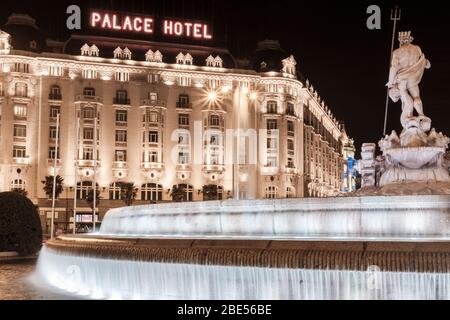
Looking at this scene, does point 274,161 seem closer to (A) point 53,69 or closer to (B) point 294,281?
(A) point 53,69

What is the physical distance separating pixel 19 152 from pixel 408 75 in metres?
62.2

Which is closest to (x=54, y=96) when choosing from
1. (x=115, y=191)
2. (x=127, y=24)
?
(x=115, y=191)

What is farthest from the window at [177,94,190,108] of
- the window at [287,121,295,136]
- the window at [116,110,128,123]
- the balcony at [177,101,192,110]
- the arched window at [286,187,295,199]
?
the arched window at [286,187,295,199]

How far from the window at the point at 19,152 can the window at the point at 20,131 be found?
1.50m

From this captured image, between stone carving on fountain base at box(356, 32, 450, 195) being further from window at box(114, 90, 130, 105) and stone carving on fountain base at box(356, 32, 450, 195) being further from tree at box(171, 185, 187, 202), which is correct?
window at box(114, 90, 130, 105)

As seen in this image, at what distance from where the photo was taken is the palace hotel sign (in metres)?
83.5

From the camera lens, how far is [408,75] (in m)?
20.6

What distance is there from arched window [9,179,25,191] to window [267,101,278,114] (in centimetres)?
3365

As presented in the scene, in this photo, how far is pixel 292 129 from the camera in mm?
84688

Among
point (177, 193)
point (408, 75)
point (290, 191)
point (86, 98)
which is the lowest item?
point (177, 193)

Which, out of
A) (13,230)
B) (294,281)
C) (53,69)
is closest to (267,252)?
Answer: (294,281)

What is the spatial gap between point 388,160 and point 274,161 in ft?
201

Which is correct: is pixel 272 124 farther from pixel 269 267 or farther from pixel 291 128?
pixel 269 267
